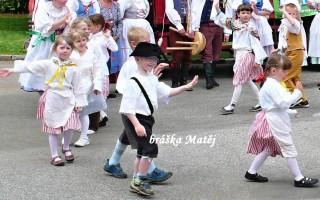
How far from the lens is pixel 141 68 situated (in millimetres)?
7469

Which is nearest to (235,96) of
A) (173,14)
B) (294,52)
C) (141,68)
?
(294,52)

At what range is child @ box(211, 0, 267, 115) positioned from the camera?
11.0 meters

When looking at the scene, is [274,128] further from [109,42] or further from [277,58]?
[109,42]

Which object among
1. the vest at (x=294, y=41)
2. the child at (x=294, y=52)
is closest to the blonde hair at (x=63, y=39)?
the child at (x=294, y=52)

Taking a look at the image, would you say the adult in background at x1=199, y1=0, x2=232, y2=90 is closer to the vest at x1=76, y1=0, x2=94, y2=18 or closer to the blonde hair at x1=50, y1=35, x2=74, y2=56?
the vest at x1=76, y1=0, x2=94, y2=18

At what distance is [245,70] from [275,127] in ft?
11.4

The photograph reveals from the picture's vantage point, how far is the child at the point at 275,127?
298 inches

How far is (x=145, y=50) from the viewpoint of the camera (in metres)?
7.38

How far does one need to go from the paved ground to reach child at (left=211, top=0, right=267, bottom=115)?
0.32 metres

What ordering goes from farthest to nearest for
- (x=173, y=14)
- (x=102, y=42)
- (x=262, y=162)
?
(x=173, y=14), (x=102, y=42), (x=262, y=162)

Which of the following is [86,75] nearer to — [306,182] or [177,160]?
[177,160]

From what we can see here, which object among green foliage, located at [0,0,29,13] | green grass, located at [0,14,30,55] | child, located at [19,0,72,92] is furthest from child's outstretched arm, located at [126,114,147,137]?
green foliage, located at [0,0,29,13]

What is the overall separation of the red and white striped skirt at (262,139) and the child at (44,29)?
11.9 ft

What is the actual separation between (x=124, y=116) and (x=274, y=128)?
140 cm
